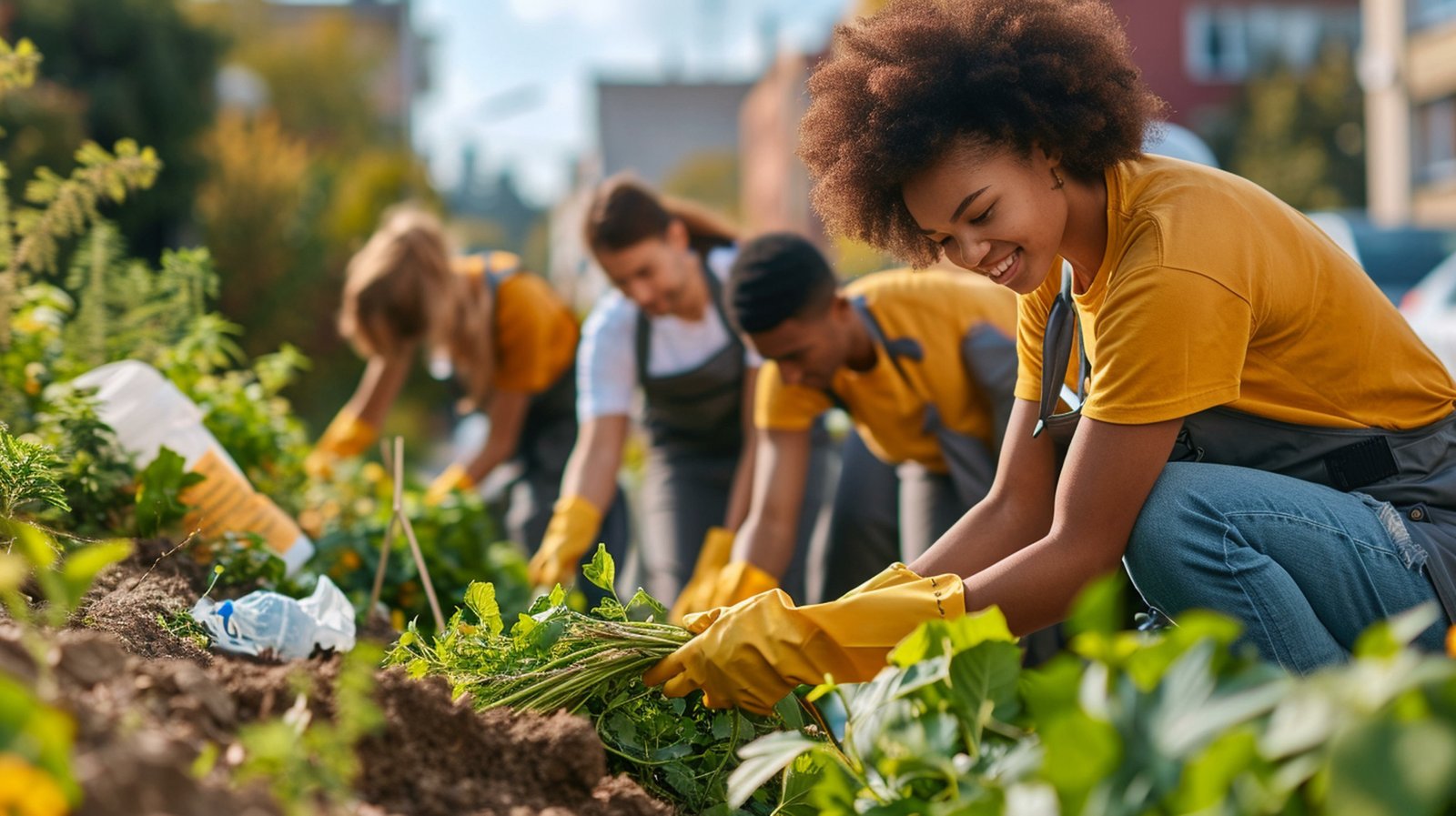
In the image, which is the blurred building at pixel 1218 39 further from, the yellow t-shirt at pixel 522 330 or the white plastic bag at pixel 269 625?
the white plastic bag at pixel 269 625

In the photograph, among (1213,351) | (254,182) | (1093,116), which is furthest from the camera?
(254,182)

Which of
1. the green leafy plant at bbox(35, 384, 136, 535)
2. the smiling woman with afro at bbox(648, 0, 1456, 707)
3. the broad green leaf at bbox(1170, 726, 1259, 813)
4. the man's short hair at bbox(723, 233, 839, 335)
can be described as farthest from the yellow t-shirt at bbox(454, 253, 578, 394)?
the broad green leaf at bbox(1170, 726, 1259, 813)

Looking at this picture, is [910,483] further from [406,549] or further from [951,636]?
[951,636]

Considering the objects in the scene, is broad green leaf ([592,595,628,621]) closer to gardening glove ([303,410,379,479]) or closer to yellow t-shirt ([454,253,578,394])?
yellow t-shirt ([454,253,578,394])

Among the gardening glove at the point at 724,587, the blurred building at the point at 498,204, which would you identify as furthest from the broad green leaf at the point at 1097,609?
the blurred building at the point at 498,204

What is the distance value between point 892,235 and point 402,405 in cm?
1418

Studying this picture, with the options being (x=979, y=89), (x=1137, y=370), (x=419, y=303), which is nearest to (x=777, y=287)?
(x=979, y=89)

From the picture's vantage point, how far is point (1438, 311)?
7.89 metres

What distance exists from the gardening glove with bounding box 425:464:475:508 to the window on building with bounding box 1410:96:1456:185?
65.0 feet

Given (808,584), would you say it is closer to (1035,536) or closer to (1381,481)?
(1035,536)

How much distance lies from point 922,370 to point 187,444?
5.86 ft

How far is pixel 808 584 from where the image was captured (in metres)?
4.36

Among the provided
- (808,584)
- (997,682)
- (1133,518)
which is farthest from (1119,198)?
(808,584)

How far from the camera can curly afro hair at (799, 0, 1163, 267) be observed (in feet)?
6.81
